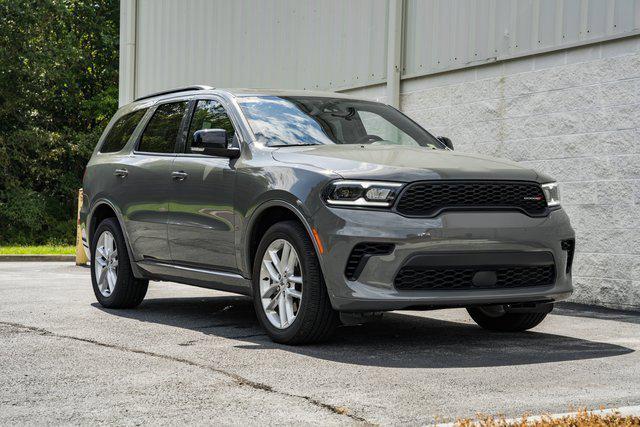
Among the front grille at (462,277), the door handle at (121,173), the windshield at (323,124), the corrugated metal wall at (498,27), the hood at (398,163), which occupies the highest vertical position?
the corrugated metal wall at (498,27)

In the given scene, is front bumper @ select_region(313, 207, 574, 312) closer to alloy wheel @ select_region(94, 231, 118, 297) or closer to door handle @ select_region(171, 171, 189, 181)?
door handle @ select_region(171, 171, 189, 181)

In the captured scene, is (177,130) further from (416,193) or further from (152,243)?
(416,193)

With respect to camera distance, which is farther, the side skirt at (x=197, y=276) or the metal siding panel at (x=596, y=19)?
the metal siding panel at (x=596, y=19)

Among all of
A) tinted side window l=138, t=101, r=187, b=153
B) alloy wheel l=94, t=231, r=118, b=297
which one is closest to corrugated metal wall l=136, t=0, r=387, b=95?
tinted side window l=138, t=101, r=187, b=153

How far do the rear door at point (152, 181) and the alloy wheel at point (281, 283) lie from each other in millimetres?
1515

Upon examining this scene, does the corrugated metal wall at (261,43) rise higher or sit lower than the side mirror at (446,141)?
higher

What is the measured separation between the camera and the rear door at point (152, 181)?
28.4 feet

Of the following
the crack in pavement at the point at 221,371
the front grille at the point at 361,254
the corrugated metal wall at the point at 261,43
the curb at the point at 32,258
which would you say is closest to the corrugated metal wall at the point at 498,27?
the corrugated metal wall at the point at 261,43

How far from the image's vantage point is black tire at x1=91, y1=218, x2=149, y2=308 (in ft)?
30.5

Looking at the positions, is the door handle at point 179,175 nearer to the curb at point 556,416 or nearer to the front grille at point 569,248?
the front grille at point 569,248

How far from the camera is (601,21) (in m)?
10.3

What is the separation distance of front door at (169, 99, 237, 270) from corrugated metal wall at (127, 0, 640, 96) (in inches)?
163

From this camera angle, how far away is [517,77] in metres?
11.4

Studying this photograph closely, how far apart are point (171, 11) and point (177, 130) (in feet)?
35.9
